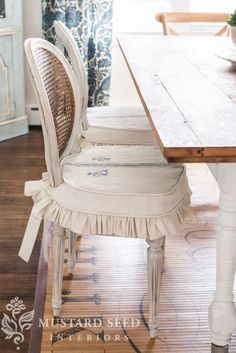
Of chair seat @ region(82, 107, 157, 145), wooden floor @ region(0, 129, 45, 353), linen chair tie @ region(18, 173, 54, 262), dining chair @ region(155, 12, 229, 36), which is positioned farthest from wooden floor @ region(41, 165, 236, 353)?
dining chair @ region(155, 12, 229, 36)

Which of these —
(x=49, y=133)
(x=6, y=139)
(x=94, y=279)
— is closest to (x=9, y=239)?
(x=94, y=279)

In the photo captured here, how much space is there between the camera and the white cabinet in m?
3.77

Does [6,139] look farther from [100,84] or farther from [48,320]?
[48,320]

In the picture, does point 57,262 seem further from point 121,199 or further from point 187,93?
point 187,93

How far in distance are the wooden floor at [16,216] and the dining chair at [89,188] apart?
219 millimetres

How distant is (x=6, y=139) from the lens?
13.1 feet

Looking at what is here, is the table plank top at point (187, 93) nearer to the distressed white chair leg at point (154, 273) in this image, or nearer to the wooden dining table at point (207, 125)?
the wooden dining table at point (207, 125)

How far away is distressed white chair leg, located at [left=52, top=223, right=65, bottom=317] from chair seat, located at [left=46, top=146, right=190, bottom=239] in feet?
0.28

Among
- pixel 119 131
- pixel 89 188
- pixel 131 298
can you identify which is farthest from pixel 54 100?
pixel 131 298

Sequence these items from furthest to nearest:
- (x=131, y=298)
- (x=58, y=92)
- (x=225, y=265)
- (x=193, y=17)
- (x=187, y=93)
A: (x=193, y=17) < (x=131, y=298) < (x=58, y=92) < (x=187, y=93) < (x=225, y=265)

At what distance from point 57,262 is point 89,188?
32cm

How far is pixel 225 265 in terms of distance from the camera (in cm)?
162

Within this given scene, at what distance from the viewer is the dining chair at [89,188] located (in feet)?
5.80

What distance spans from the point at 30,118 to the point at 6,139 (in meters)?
0.36
